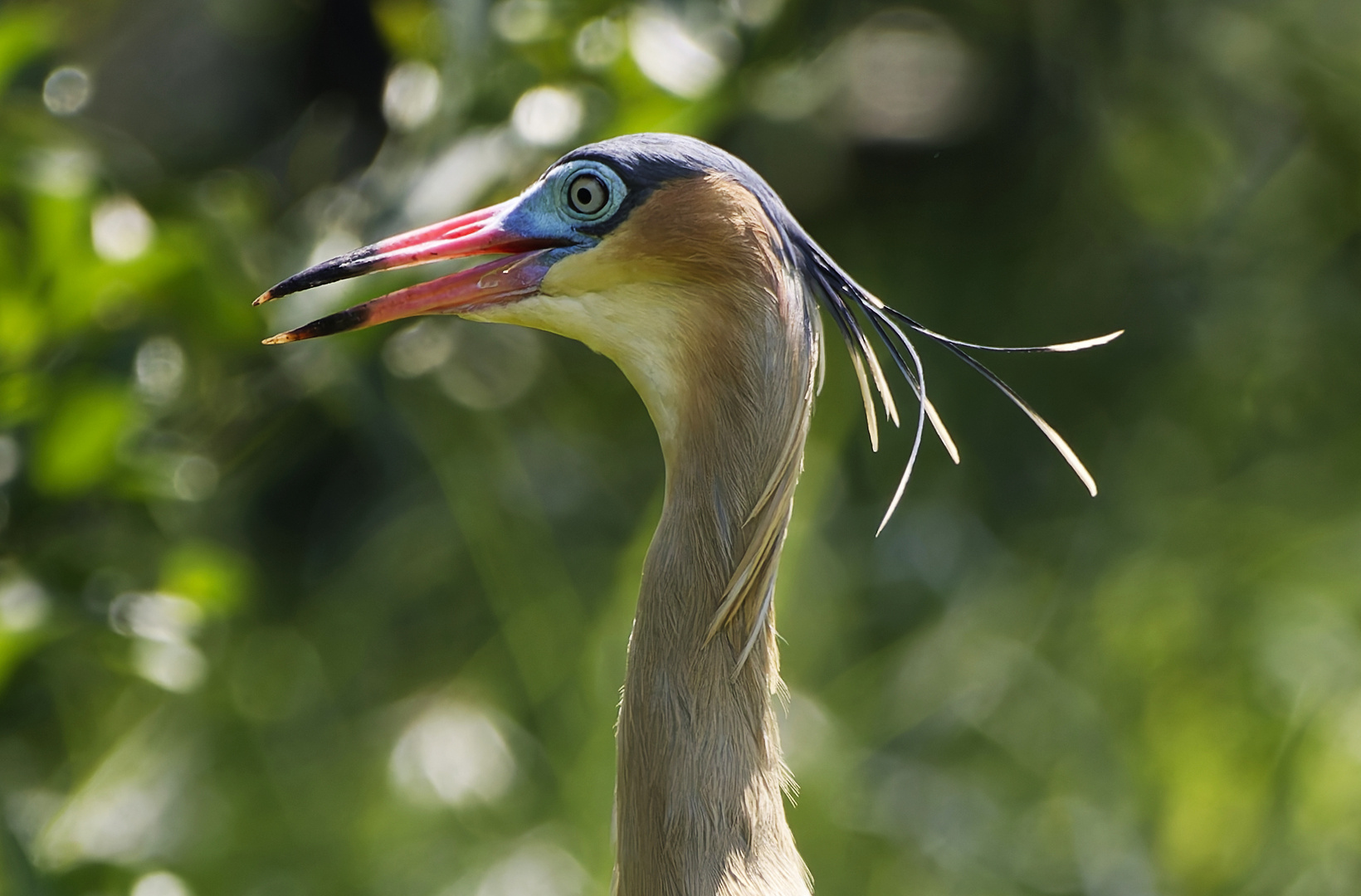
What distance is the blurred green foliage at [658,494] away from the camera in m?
2.30

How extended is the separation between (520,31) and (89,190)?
898 mm

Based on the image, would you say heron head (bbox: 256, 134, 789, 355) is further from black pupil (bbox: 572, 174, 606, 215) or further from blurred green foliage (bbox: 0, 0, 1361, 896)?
blurred green foliage (bbox: 0, 0, 1361, 896)

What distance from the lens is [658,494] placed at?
107 inches

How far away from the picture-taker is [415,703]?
2740mm

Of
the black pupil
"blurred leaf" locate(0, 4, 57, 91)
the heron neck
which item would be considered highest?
the black pupil

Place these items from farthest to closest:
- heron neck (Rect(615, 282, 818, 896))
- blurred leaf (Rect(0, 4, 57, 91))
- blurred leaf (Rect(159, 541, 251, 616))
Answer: blurred leaf (Rect(159, 541, 251, 616)) → blurred leaf (Rect(0, 4, 57, 91)) → heron neck (Rect(615, 282, 818, 896))

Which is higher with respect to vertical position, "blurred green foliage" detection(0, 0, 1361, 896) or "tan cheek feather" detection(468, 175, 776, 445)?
"tan cheek feather" detection(468, 175, 776, 445)

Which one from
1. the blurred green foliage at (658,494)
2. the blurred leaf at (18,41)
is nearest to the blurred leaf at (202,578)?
the blurred green foliage at (658,494)

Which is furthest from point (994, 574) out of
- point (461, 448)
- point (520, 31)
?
point (520, 31)

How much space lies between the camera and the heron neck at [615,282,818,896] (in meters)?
1.12

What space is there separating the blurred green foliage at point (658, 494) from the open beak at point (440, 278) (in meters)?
1.15

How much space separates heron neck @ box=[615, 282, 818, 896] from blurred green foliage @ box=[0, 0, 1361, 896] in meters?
1.26

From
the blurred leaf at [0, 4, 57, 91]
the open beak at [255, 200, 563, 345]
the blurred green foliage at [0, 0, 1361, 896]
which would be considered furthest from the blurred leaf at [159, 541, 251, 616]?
the open beak at [255, 200, 563, 345]

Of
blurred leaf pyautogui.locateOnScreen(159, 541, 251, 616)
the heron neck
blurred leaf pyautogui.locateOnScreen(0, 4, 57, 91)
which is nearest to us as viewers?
the heron neck
